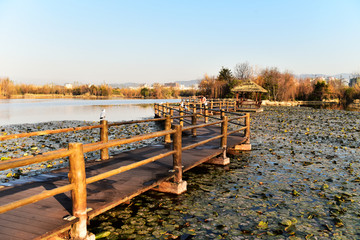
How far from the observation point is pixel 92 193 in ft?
Answer: 15.7

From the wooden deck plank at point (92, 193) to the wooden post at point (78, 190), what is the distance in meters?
0.21

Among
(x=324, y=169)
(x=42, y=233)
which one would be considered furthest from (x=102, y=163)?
(x=324, y=169)

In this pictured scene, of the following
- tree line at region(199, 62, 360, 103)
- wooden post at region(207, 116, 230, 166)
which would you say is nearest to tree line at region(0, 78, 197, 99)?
tree line at region(199, 62, 360, 103)

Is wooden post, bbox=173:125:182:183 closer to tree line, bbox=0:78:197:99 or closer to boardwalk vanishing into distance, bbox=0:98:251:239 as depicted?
boardwalk vanishing into distance, bbox=0:98:251:239

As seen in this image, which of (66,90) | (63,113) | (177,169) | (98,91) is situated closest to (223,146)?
(177,169)

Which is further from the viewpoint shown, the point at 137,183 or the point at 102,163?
the point at 102,163

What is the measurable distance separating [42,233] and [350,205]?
19.8 feet

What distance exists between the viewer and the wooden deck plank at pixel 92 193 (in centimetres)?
350

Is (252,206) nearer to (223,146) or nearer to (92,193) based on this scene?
(92,193)

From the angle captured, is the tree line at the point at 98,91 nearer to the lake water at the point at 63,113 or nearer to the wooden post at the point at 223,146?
the lake water at the point at 63,113

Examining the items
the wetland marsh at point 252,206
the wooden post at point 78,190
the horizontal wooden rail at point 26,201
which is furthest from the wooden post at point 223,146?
the horizontal wooden rail at point 26,201

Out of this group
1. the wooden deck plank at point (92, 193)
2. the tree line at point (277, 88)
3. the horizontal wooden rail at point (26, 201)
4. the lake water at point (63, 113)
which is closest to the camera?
the horizontal wooden rail at point (26, 201)

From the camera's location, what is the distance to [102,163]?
7.05 metres

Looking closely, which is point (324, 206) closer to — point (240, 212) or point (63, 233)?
point (240, 212)
